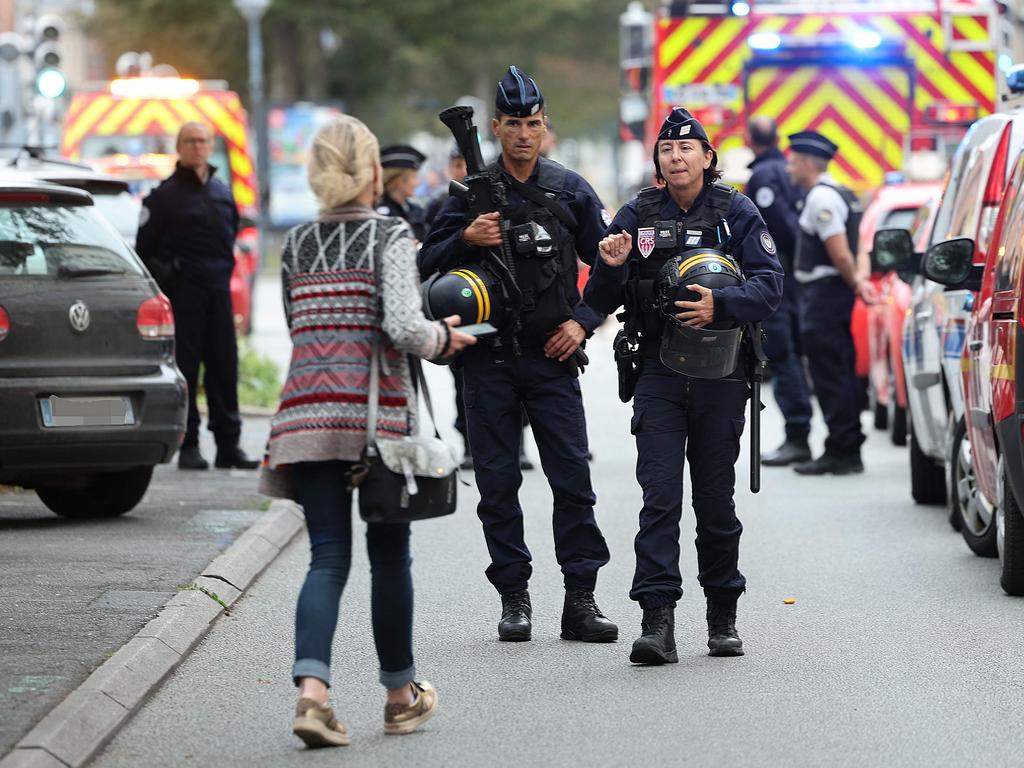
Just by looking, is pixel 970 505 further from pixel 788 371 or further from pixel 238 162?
pixel 238 162

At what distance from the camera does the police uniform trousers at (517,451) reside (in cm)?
767

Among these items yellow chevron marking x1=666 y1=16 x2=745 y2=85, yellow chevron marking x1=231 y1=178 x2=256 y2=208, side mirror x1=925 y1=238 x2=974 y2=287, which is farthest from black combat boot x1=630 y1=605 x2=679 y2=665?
yellow chevron marking x1=231 y1=178 x2=256 y2=208

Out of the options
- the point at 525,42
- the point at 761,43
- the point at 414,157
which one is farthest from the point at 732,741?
the point at 525,42

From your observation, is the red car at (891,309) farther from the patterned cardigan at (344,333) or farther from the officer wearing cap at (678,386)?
the patterned cardigan at (344,333)

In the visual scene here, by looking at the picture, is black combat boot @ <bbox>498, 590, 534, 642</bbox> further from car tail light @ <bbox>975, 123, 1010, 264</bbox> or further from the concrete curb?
car tail light @ <bbox>975, 123, 1010, 264</bbox>

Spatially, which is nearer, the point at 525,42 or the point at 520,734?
the point at 520,734

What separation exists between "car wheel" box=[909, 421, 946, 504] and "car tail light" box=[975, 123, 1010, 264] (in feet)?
5.48

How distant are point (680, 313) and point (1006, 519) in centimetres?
192

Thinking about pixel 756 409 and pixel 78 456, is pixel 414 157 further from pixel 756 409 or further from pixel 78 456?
pixel 756 409

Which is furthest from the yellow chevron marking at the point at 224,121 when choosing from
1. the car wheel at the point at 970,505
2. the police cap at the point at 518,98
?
the police cap at the point at 518,98

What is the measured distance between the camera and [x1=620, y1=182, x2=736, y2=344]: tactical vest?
24.1 ft

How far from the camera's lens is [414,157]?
12.6 meters

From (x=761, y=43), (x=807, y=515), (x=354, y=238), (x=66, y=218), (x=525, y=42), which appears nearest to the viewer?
(x=354, y=238)

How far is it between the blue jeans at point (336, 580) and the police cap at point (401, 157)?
6.42 m
